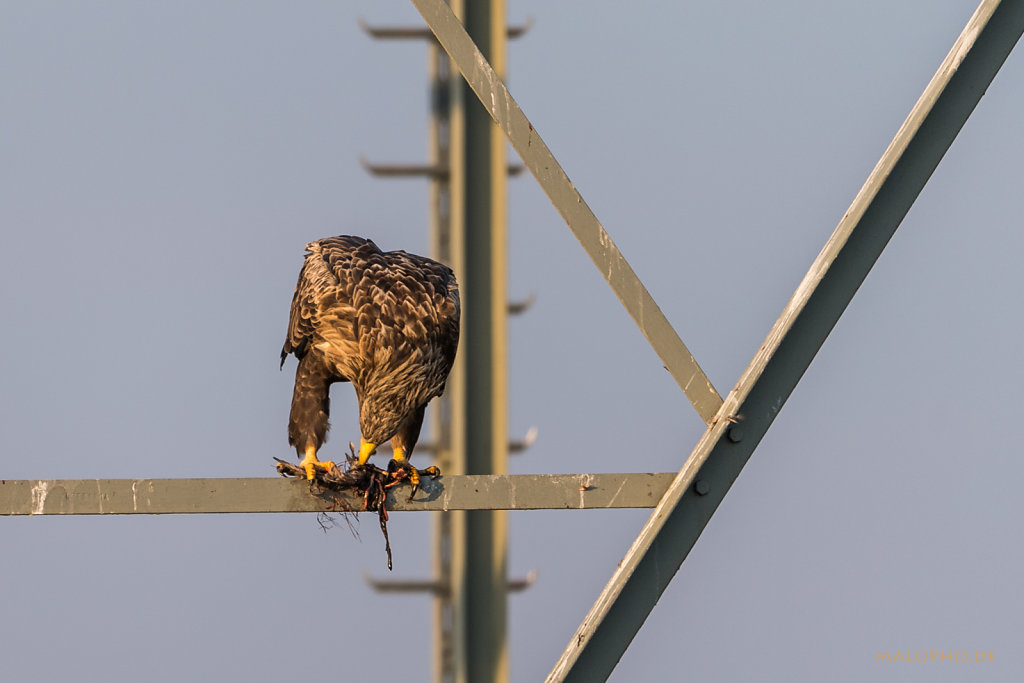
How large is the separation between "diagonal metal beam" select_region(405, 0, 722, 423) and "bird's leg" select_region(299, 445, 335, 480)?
39.1 inches

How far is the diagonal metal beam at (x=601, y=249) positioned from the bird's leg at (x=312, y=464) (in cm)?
99

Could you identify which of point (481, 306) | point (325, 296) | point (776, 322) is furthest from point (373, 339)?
point (776, 322)

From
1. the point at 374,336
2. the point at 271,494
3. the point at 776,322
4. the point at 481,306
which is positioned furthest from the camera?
the point at 481,306

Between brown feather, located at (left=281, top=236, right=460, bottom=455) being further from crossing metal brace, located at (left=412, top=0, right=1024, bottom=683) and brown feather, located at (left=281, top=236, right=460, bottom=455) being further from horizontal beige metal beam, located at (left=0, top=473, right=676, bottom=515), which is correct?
crossing metal brace, located at (left=412, top=0, right=1024, bottom=683)

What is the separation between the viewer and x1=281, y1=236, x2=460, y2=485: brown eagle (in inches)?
187

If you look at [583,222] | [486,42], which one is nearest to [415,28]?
[486,42]

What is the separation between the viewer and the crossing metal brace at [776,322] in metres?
3.19

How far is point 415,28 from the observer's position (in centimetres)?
704

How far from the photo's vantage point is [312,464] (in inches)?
174

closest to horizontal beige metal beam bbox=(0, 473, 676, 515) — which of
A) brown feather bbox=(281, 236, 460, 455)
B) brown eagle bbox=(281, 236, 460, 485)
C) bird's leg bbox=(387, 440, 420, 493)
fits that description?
bird's leg bbox=(387, 440, 420, 493)

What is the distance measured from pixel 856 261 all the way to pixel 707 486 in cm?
61

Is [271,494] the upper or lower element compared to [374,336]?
lower

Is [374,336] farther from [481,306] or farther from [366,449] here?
[481,306]

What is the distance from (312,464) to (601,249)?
1.52 m
